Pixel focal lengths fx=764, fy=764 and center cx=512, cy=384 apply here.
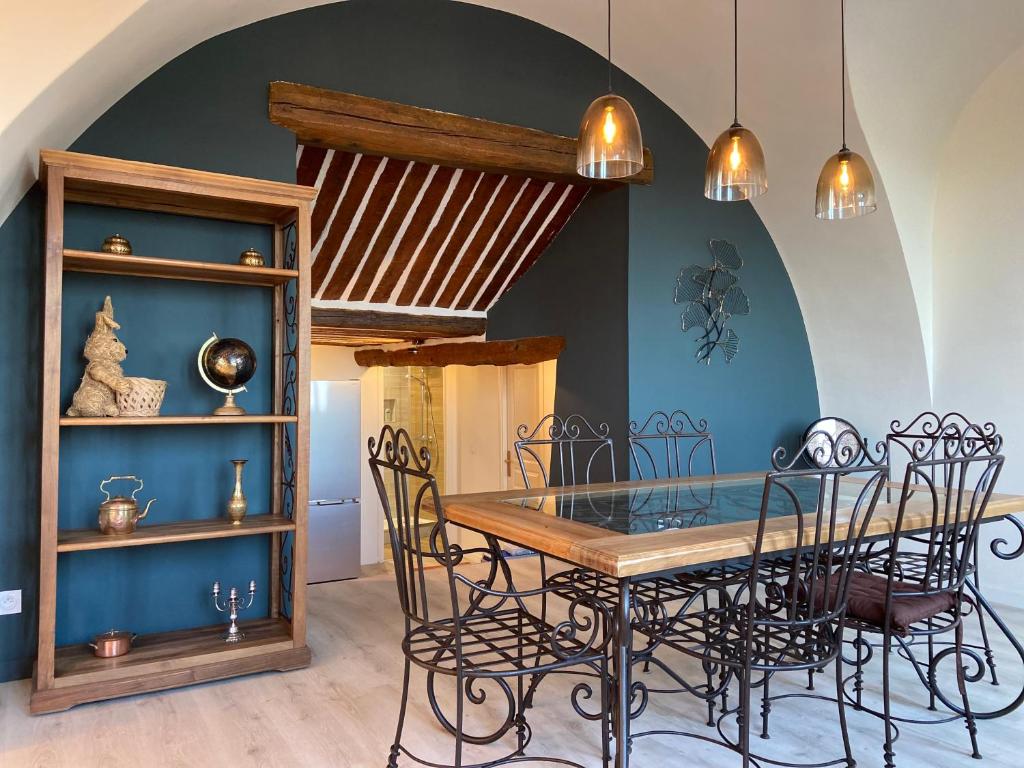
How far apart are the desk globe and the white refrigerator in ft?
6.29

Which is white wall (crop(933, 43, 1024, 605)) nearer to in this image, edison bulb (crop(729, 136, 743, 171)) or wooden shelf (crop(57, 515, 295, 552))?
edison bulb (crop(729, 136, 743, 171))

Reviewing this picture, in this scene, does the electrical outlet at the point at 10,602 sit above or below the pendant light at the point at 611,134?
below

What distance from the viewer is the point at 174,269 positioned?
3225 mm

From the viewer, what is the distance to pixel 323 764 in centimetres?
244

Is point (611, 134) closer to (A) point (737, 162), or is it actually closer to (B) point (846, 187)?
(A) point (737, 162)

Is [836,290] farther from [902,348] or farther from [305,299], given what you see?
[305,299]

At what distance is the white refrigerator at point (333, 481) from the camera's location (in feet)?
17.5

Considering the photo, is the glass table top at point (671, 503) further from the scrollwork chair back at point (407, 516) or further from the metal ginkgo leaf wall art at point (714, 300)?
the metal ginkgo leaf wall art at point (714, 300)

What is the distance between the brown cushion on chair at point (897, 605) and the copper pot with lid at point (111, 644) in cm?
271

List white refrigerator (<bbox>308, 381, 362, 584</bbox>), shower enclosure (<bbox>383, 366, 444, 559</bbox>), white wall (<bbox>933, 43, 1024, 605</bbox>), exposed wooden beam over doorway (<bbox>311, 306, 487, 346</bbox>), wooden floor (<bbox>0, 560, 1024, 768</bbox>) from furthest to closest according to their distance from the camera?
shower enclosure (<bbox>383, 366, 444, 559</bbox>), exposed wooden beam over doorway (<bbox>311, 306, 487, 346</bbox>), white refrigerator (<bbox>308, 381, 362, 584</bbox>), white wall (<bbox>933, 43, 1024, 605</bbox>), wooden floor (<bbox>0, 560, 1024, 768</bbox>)

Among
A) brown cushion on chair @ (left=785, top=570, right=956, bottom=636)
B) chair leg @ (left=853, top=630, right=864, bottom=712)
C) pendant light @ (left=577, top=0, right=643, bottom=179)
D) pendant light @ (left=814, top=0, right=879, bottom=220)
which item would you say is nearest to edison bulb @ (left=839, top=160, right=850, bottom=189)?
pendant light @ (left=814, top=0, right=879, bottom=220)

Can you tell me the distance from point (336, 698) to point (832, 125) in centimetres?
393

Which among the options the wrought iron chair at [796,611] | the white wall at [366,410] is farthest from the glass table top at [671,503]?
the white wall at [366,410]

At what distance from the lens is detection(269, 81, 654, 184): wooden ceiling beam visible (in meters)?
3.66
